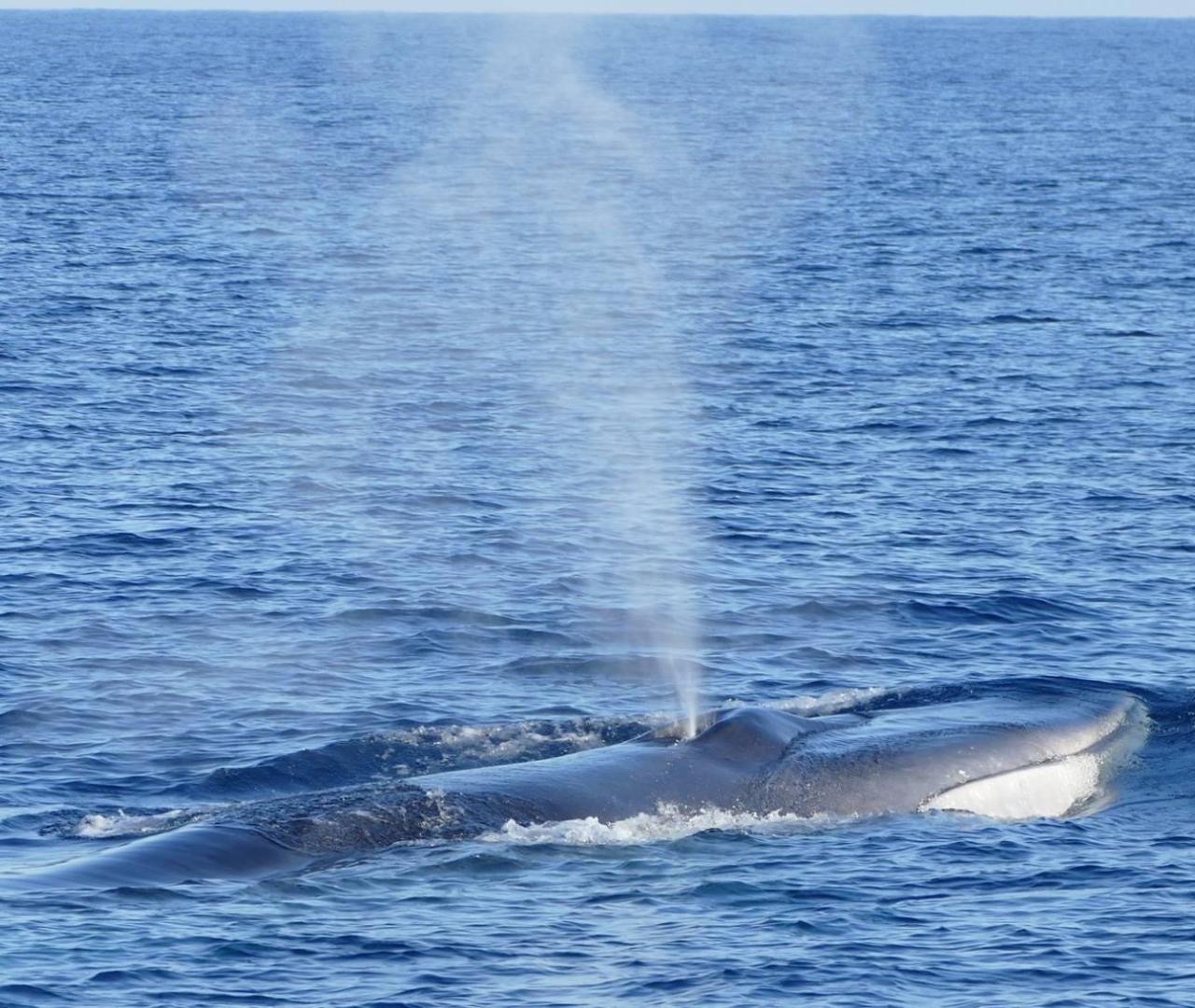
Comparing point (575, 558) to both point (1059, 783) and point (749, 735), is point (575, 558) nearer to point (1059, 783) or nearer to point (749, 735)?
point (749, 735)

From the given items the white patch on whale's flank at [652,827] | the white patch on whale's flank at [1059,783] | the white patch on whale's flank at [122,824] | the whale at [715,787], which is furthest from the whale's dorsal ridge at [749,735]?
the white patch on whale's flank at [122,824]

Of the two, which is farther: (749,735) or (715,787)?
(749,735)

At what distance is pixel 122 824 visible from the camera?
32094mm

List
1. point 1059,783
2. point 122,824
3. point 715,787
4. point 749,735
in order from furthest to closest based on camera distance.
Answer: point 1059,783 → point 749,735 → point 715,787 → point 122,824

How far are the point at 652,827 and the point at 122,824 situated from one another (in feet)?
25.6

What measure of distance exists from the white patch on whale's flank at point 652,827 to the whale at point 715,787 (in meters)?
0.12

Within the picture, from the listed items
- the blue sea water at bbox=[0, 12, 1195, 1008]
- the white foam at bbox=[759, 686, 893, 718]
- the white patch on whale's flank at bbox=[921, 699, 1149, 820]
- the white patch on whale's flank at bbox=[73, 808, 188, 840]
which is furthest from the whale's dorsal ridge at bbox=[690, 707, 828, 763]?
the white patch on whale's flank at bbox=[73, 808, 188, 840]

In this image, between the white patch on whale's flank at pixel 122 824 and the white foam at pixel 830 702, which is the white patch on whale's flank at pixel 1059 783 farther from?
the white patch on whale's flank at pixel 122 824

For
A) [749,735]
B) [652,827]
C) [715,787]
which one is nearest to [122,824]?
[652,827]

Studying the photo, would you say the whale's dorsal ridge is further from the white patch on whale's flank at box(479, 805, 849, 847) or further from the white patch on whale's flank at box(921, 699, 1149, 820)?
the white patch on whale's flank at box(921, 699, 1149, 820)

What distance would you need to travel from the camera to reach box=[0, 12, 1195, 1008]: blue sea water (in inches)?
1091

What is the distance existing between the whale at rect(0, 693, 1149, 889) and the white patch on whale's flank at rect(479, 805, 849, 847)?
0.12m

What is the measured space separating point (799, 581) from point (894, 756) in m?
13.7

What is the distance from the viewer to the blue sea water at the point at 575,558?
27.7 meters
